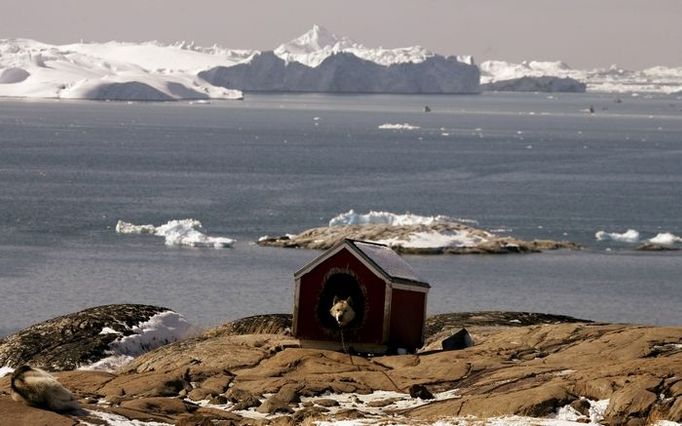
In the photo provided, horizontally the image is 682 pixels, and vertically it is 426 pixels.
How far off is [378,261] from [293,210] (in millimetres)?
64156

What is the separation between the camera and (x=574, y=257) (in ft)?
245

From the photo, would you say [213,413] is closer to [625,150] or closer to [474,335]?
[474,335]

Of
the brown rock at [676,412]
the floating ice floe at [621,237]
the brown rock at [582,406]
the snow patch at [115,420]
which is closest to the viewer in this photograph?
the snow patch at [115,420]

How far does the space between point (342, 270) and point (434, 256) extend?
4370 cm

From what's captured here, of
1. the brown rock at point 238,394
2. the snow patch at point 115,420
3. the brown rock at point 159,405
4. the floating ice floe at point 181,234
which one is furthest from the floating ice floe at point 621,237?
the snow patch at point 115,420

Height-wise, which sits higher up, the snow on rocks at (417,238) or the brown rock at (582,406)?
the brown rock at (582,406)

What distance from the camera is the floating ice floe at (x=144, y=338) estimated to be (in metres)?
32.7

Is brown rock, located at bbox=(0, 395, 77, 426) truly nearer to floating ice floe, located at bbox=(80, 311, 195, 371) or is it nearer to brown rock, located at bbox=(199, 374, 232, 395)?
brown rock, located at bbox=(199, 374, 232, 395)

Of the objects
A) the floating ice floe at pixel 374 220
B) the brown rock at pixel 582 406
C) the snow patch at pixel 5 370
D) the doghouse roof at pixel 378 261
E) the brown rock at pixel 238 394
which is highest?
the doghouse roof at pixel 378 261

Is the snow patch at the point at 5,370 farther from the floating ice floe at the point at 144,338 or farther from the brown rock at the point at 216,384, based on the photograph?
the brown rock at the point at 216,384

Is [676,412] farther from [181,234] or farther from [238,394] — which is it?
[181,234]

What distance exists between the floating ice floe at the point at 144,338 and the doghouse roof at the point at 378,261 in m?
5.17

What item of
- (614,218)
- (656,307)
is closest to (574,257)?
(656,307)

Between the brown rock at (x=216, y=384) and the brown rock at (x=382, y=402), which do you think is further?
the brown rock at (x=216, y=384)
